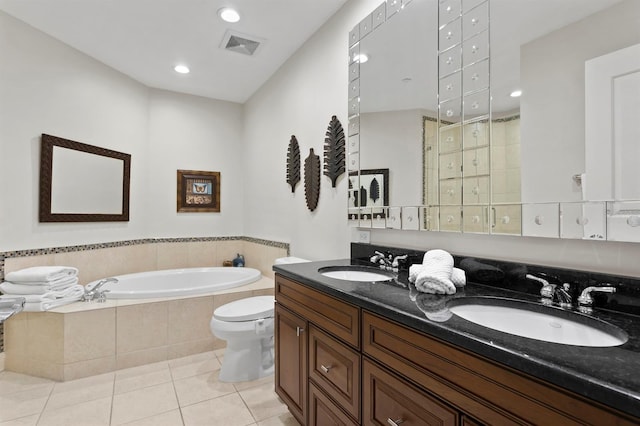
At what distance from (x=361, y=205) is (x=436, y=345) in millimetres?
1309

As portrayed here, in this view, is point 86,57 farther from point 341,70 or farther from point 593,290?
point 593,290

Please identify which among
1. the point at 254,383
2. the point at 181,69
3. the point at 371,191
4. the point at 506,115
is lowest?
the point at 254,383

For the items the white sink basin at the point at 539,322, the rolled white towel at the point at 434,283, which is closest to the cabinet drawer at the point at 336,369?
the rolled white towel at the point at 434,283

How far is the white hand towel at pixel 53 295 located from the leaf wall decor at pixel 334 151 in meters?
2.20

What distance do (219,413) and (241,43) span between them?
9.39 feet

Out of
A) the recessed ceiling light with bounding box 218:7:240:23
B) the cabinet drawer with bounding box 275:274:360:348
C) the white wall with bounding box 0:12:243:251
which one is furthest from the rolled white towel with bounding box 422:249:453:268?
the white wall with bounding box 0:12:243:251

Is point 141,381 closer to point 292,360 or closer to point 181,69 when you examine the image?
point 292,360

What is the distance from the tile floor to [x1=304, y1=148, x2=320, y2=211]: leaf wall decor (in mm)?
1408

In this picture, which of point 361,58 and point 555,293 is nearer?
point 555,293

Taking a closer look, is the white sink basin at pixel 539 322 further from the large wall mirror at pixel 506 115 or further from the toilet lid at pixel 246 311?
the toilet lid at pixel 246 311

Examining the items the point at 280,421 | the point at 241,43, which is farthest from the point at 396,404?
the point at 241,43

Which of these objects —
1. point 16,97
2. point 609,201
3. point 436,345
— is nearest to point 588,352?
point 436,345

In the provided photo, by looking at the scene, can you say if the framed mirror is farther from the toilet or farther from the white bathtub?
the toilet

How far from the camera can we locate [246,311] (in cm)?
240
